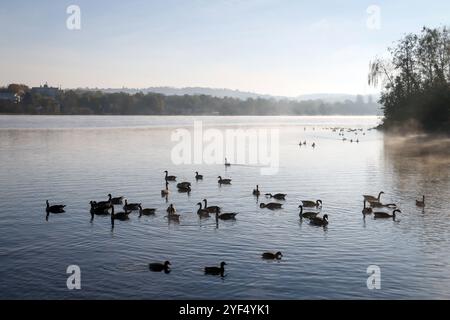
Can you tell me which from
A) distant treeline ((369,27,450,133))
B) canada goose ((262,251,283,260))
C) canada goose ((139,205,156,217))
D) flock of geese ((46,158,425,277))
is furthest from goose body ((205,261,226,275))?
distant treeline ((369,27,450,133))

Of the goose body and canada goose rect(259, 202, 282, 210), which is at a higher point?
canada goose rect(259, 202, 282, 210)

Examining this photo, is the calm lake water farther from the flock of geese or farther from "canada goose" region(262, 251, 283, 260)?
the flock of geese

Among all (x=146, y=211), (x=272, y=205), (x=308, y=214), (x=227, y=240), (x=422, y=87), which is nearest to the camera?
(x=227, y=240)

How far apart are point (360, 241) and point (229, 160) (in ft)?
145

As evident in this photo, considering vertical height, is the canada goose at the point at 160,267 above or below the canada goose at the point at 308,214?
below

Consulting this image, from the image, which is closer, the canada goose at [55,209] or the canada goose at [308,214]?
the canada goose at [308,214]

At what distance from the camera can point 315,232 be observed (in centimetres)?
2922

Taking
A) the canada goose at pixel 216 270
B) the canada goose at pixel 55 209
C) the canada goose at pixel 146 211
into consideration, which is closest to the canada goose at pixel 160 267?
the canada goose at pixel 216 270

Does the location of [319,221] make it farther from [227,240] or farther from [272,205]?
[227,240]

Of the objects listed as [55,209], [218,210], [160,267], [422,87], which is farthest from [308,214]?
[422,87]

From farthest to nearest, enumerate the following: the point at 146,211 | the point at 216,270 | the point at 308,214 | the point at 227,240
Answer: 1. the point at 146,211
2. the point at 308,214
3. the point at 227,240
4. the point at 216,270

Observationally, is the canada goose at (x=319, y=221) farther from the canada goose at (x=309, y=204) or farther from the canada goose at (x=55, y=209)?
the canada goose at (x=55, y=209)

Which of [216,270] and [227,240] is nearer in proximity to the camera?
[216,270]

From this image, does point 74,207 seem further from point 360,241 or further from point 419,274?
point 419,274
